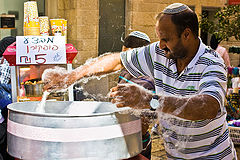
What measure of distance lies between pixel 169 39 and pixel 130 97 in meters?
0.38

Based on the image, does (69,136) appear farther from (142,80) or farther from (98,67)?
(142,80)

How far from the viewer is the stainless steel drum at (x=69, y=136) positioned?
128 cm

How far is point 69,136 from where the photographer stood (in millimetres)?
1283

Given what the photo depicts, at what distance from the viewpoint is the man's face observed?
1.49m

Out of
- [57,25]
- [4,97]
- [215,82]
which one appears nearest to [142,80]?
[215,82]

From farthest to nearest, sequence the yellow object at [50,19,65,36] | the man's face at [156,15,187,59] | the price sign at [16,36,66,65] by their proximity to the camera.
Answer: the yellow object at [50,19,65,36] → the price sign at [16,36,66,65] → the man's face at [156,15,187,59]

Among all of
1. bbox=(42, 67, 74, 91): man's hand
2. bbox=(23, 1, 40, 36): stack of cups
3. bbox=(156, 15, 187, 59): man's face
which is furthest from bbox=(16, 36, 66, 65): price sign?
bbox=(156, 15, 187, 59): man's face

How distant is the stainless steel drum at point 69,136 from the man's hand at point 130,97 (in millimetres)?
95

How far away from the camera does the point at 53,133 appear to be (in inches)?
50.6

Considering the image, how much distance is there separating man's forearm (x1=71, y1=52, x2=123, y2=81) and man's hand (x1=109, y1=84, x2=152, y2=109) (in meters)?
0.38

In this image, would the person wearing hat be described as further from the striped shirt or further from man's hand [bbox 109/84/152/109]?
man's hand [bbox 109/84/152/109]

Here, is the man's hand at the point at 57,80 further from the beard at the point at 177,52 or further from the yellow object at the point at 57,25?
the yellow object at the point at 57,25

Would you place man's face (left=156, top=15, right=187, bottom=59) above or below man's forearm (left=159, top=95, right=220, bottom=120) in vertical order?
above

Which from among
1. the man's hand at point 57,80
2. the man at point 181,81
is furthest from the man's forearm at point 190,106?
the man's hand at point 57,80
